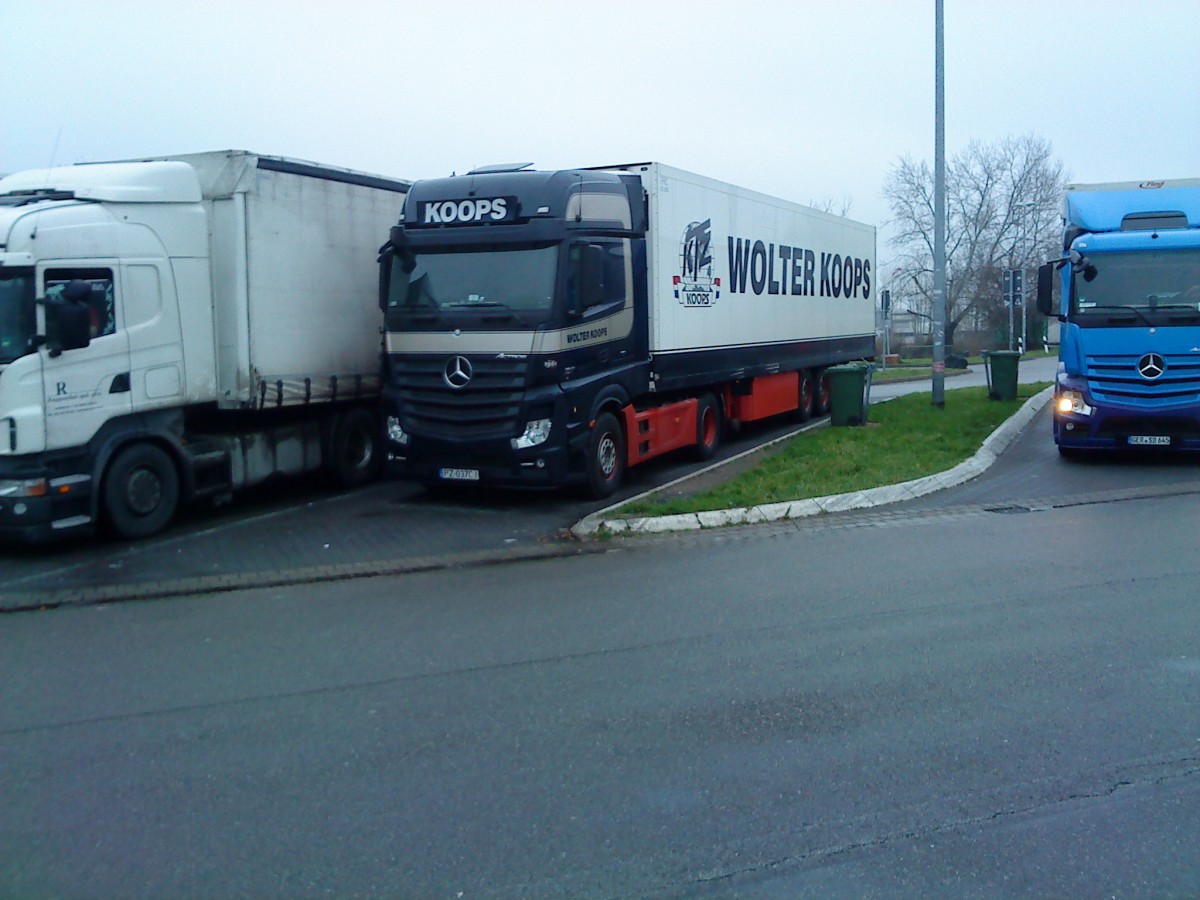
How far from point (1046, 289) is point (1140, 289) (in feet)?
3.94

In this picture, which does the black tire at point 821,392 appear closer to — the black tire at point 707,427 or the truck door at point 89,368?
the black tire at point 707,427

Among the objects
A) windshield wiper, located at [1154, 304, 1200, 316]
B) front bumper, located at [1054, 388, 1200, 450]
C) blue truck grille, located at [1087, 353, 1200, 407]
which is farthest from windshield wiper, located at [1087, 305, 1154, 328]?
front bumper, located at [1054, 388, 1200, 450]

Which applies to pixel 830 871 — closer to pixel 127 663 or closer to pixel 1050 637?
pixel 1050 637

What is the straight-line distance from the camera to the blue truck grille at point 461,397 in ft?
39.7

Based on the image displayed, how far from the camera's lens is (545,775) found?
16.9 ft

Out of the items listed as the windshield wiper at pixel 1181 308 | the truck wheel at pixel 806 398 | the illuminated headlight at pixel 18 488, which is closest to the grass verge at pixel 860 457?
the truck wheel at pixel 806 398

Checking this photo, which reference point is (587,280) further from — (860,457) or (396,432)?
(860,457)

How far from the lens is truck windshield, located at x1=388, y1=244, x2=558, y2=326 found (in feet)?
39.6

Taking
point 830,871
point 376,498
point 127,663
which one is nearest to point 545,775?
point 830,871

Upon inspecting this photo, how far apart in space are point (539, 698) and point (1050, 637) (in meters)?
3.40

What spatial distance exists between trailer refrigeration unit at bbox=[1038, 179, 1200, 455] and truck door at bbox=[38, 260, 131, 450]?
1192cm

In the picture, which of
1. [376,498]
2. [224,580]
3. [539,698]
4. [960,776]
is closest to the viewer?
[960,776]

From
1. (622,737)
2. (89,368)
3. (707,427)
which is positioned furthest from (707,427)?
(622,737)

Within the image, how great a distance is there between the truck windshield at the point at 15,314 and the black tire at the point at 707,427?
28.6ft
